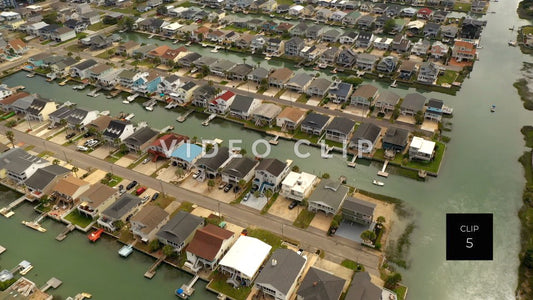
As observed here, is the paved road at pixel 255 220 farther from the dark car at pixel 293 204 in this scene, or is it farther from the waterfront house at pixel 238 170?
the waterfront house at pixel 238 170

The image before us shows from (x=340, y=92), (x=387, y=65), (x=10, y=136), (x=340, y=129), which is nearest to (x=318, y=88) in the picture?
(x=340, y=92)

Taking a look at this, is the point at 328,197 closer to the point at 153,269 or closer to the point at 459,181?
the point at 459,181

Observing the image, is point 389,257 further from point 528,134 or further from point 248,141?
point 528,134

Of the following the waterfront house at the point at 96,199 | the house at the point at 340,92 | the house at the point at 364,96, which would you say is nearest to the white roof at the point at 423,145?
the house at the point at 364,96

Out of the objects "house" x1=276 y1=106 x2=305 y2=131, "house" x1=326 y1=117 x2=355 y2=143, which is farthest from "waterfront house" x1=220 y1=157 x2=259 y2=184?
"house" x1=326 y1=117 x2=355 y2=143

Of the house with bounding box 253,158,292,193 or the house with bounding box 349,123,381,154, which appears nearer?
the house with bounding box 253,158,292,193

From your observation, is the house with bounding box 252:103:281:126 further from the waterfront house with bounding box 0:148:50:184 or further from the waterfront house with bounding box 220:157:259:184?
the waterfront house with bounding box 0:148:50:184

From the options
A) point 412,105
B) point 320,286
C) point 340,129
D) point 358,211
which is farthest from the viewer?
point 412,105
